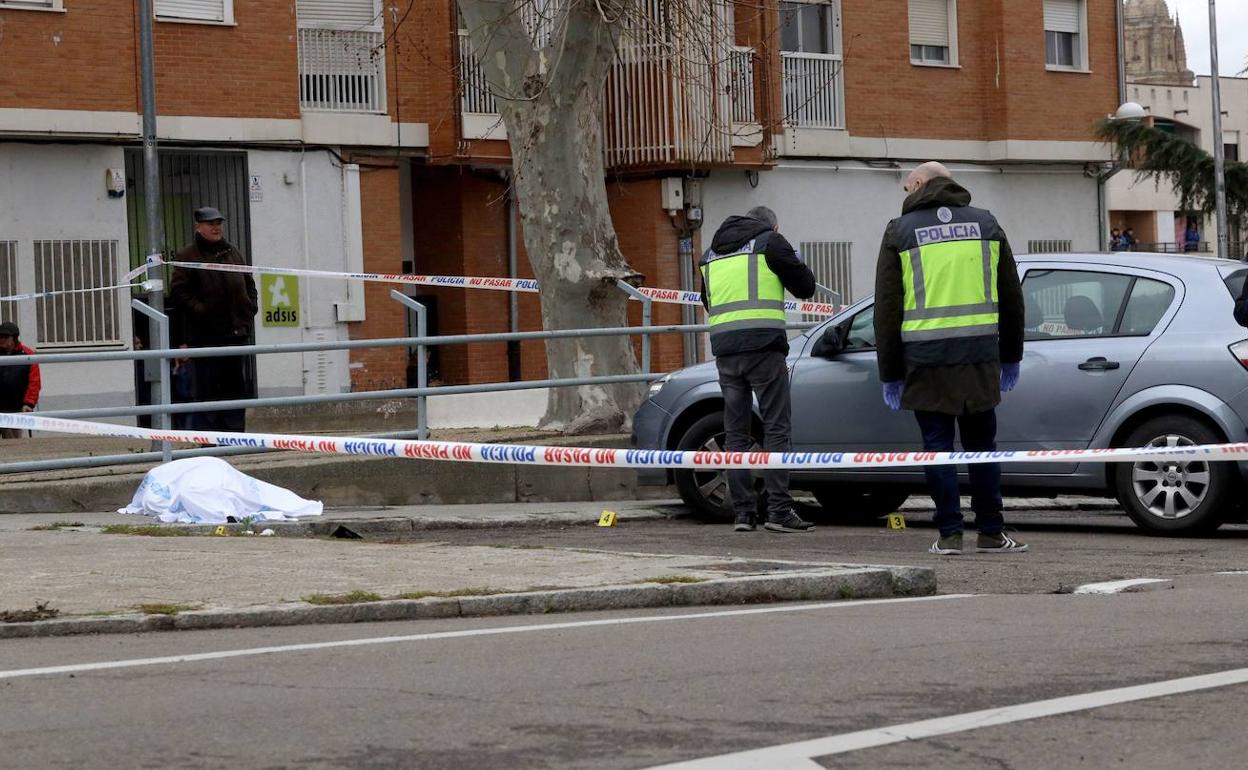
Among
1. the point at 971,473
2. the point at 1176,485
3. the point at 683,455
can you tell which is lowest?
the point at 1176,485

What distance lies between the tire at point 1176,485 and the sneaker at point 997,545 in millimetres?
1070

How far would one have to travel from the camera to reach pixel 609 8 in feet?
49.4

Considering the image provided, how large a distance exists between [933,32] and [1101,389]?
17876 millimetres

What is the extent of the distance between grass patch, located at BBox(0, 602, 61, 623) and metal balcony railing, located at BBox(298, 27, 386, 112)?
1586 cm

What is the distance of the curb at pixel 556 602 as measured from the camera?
23.7 feet

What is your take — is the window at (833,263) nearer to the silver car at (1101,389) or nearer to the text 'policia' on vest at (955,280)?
the silver car at (1101,389)

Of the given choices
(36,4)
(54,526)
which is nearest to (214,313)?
(54,526)

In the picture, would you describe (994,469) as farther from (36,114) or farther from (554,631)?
(36,114)

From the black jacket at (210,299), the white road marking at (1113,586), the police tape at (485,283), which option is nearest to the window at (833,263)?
the police tape at (485,283)

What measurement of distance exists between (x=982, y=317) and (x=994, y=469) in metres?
0.79

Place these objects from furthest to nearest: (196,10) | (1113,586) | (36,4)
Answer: (196,10) → (36,4) → (1113,586)

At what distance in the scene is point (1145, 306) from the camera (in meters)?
10.9

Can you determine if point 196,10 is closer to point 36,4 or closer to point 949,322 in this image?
point 36,4

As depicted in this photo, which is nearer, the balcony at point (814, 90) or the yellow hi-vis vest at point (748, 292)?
the yellow hi-vis vest at point (748, 292)
